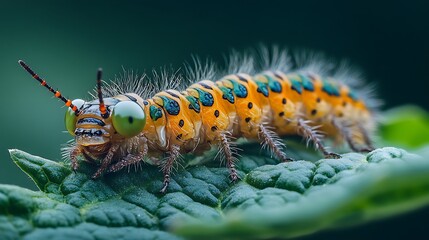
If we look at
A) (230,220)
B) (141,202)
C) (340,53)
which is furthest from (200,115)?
(340,53)

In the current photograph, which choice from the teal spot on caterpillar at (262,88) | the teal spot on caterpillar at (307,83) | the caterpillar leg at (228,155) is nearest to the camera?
the caterpillar leg at (228,155)

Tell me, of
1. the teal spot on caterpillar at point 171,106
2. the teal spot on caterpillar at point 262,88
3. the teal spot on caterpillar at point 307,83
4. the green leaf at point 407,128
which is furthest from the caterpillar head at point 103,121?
the green leaf at point 407,128

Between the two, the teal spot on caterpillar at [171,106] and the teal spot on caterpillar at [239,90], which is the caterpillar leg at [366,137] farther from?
the teal spot on caterpillar at [171,106]

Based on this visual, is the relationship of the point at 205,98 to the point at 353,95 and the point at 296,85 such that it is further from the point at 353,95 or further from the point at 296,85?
the point at 353,95

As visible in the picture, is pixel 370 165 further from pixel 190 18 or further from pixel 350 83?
pixel 190 18

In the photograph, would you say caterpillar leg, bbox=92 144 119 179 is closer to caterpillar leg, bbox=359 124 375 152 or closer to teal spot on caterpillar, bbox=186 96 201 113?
teal spot on caterpillar, bbox=186 96 201 113

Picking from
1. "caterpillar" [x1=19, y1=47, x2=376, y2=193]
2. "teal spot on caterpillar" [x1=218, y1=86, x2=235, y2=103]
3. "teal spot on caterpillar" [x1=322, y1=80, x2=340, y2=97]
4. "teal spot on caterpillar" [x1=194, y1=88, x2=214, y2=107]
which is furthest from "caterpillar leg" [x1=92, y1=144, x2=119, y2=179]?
"teal spot on caterpillar" [x1=322, y1=80, x2=340, y2=97]

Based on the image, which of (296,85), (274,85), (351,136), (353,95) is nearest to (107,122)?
(274,85)
